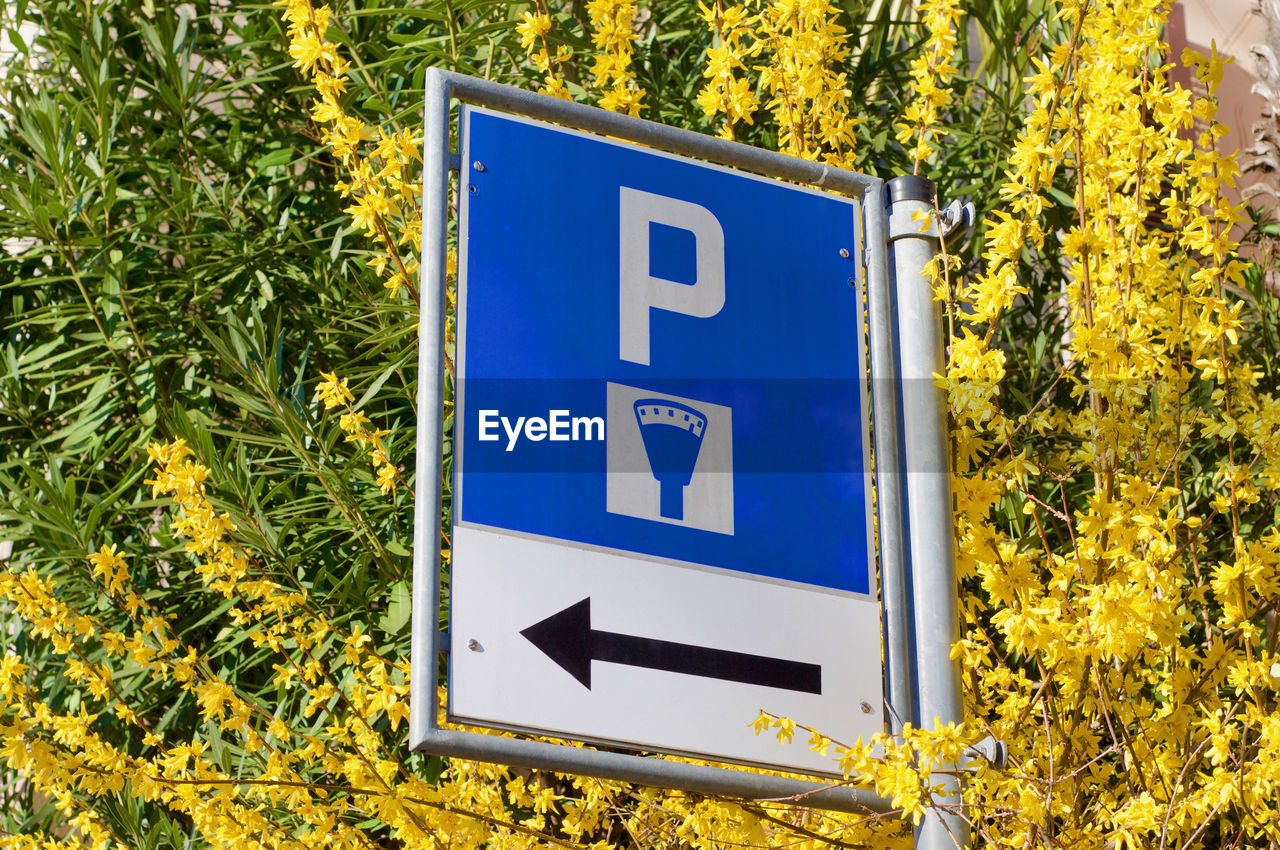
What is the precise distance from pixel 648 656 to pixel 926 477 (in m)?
0.49

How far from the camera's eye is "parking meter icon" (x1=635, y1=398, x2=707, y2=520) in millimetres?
1590

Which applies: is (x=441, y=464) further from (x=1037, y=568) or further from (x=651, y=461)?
(x=1037, y=568)

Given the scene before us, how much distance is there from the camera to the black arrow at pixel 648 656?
1465 millimetres

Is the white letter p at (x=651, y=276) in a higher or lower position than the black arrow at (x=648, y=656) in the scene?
higher

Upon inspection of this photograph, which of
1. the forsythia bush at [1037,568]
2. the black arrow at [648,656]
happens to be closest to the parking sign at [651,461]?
the black arrow at [648,656]

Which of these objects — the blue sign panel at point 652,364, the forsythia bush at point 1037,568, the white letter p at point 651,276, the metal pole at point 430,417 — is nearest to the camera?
the metal pole at point 430,417

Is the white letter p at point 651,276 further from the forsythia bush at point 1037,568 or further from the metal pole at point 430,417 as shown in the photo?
the forsythia bush at point 1037,568

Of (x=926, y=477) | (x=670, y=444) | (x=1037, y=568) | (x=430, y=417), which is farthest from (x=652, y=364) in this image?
(x=1037, y=568)

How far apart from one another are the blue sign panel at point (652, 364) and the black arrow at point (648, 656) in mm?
104

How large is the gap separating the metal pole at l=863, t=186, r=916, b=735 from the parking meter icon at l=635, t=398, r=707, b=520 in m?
0.30

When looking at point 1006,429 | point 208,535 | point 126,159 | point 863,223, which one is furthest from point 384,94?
point 1006,429

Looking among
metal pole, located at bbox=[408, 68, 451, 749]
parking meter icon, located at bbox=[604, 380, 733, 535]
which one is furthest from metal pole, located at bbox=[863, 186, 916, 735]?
metal pole, located at bbox=[408, 68, 451, 749]

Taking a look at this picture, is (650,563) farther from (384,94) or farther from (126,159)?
(126,159)

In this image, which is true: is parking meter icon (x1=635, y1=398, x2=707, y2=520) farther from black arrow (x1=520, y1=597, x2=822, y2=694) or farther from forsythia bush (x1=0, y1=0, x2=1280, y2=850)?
A: forsythia bush (x1=0, y1=0, x2=1280, y2=850)
